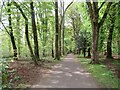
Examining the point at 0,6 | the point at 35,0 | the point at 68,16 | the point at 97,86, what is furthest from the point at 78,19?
the point at 97,86

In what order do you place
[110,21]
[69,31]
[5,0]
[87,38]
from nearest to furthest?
[5,0]
[110,21]
[87,38]
[69,31]

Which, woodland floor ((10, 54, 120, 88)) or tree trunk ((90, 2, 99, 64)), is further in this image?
tree trunk ((90, 2, 99, 64))

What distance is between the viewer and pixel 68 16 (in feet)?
172

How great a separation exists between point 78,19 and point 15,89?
44277mm

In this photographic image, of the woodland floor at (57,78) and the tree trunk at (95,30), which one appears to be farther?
the tree trunk at (95,30)

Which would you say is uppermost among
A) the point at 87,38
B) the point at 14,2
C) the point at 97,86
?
the point at 14,2

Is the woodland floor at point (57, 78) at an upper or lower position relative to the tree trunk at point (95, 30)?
lower

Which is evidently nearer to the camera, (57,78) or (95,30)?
(57,78)

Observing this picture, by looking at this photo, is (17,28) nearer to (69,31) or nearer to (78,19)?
(78,19)

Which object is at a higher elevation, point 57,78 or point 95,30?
point 95,30

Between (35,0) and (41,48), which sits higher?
(35,0)

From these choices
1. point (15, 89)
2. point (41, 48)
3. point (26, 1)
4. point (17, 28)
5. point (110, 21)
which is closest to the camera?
point (15, 89)

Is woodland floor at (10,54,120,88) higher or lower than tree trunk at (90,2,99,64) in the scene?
lower

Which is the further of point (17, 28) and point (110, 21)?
point (17, 28)
